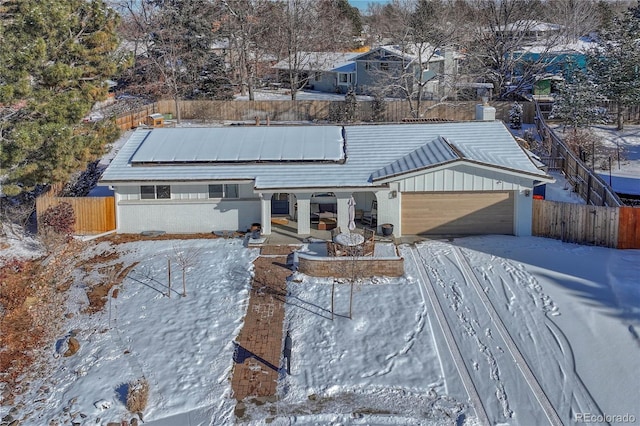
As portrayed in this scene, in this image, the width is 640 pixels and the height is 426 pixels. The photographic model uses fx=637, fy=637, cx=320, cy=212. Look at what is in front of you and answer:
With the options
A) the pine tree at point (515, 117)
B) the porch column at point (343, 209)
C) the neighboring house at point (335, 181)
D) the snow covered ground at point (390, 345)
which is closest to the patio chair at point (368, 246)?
the snow covered ground at point (390, 345)

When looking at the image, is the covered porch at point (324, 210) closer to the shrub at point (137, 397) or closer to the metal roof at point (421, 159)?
the metal roof at point (421, 159)

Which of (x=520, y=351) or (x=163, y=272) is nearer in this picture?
(x=520, y=351)

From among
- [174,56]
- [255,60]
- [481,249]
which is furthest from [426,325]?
[255,60]

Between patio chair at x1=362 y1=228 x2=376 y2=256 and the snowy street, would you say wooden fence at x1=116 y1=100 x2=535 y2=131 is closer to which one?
patio chair at x1=362 y1=228 x2=376 y2=256

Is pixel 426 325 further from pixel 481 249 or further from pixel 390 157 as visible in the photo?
pixel 390 157

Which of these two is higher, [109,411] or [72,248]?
[72,248]

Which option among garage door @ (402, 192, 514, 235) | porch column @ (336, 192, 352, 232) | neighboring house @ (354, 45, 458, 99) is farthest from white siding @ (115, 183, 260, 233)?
neighboring house @ (354, 45, 458, 99)

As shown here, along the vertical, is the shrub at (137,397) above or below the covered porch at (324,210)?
below
